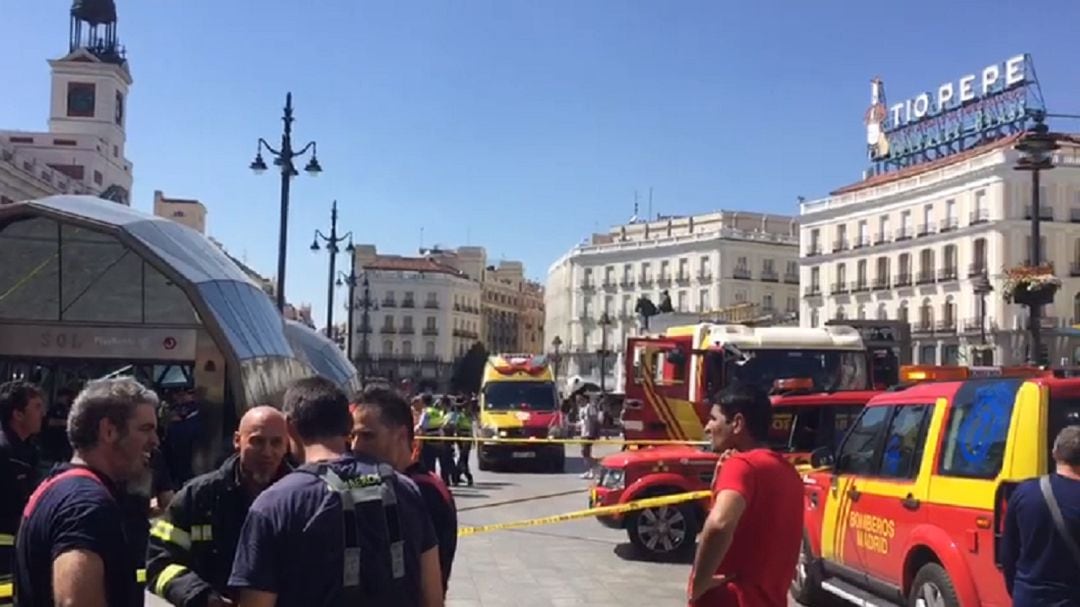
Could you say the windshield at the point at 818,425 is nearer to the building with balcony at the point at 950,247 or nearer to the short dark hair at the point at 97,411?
the short dark hair at the point at 97,411

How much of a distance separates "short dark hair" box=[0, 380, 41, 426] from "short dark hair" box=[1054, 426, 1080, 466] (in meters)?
5.46

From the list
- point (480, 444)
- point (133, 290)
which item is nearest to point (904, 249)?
point (480, 444)

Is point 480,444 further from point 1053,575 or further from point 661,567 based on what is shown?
point 1053,575

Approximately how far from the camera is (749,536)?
4.53 meters

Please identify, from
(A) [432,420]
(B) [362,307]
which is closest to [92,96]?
(B) [362,307]

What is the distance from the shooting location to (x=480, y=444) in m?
26.2

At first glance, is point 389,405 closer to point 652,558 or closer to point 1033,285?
point 652,558

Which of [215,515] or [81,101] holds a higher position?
[81,101]

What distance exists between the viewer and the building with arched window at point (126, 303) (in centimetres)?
1587

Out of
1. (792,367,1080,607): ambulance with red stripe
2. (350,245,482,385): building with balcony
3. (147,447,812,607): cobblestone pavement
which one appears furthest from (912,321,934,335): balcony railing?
(792,367,1080,607): ambulance with red stripe

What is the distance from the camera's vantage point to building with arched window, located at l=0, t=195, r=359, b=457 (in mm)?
15867

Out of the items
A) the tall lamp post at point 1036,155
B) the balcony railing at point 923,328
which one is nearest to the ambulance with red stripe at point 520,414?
the tall lamp post at point 1036,155

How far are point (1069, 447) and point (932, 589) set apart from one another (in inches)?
85.8

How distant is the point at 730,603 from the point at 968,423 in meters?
3.09
